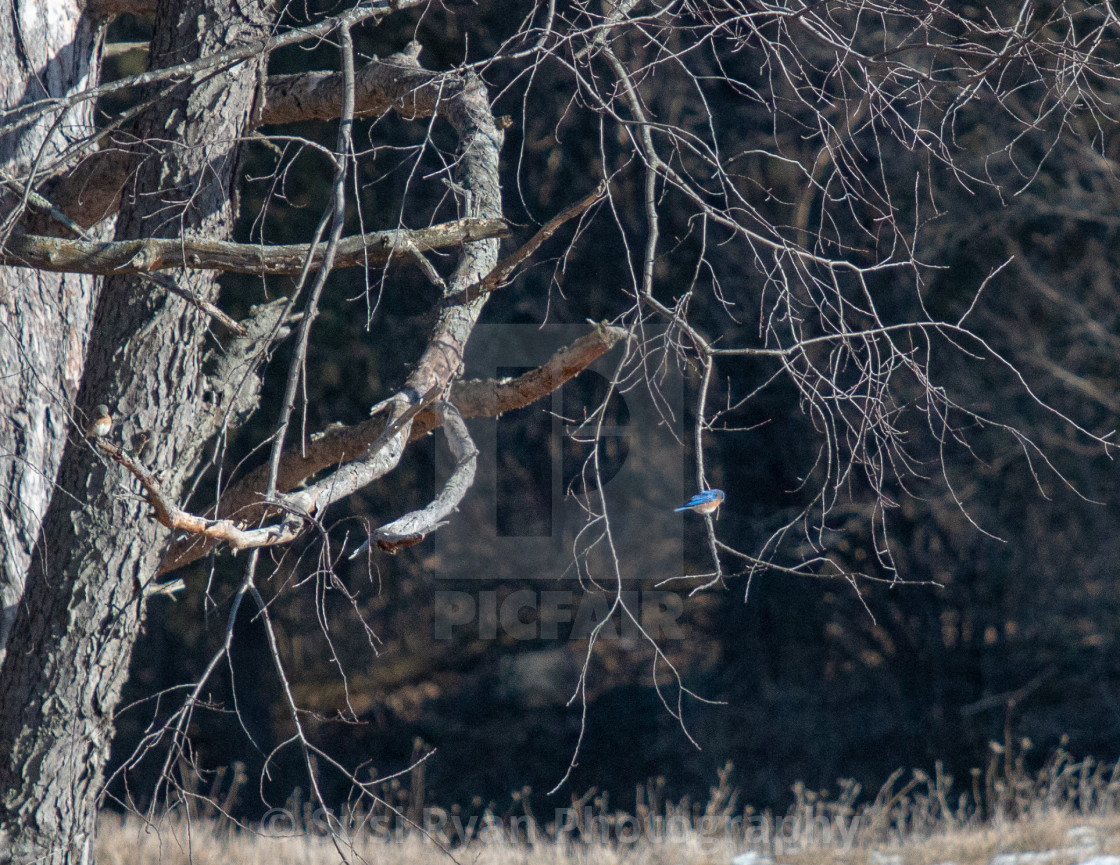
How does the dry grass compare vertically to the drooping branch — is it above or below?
below

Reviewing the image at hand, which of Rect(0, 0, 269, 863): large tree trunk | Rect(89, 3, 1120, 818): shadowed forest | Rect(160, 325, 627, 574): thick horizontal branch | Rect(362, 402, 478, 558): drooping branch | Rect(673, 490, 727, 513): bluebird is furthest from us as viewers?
Rect(89, 3, 1120, 818): shadowed forest

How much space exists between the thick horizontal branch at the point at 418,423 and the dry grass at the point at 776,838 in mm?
1887

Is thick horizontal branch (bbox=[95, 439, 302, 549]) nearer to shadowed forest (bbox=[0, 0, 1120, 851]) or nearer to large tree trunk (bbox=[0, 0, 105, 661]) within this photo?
large tree trunk (bbox=[0, 0, 105, 661])

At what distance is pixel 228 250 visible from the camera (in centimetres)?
223

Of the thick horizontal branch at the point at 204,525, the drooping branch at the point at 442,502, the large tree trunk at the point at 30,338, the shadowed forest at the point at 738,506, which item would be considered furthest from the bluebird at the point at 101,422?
the shadowed forest at the point at 738,506

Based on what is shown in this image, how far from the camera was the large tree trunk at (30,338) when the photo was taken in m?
2.93

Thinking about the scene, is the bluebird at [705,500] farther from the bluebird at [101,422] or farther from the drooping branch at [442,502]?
the bluebird at [101,422]

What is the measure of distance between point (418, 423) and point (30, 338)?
1.23 m

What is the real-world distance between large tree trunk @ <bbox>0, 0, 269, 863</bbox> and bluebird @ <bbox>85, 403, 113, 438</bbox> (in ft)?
0.09

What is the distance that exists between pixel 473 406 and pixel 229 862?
318 centimetres

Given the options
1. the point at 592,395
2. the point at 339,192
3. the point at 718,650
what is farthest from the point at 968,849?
the point at 339,192

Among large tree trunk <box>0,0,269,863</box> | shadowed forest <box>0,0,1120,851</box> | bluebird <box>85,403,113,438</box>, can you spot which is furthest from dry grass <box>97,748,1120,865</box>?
bluebird <box>85,403,113,438</box>

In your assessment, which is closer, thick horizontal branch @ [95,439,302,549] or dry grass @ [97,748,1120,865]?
thick horizontal branch @ [95,439,302,549]

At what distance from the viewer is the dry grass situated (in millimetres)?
4781
